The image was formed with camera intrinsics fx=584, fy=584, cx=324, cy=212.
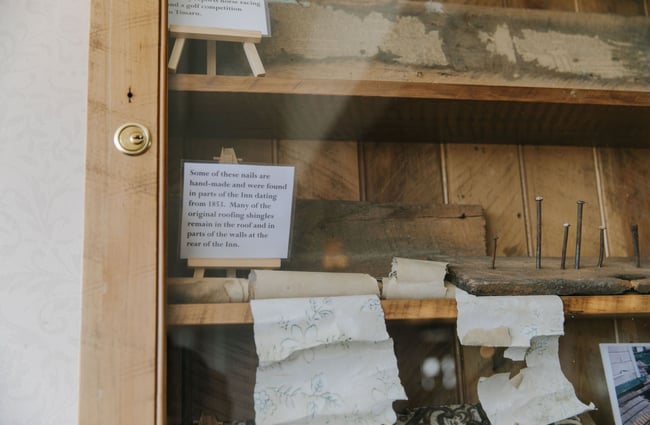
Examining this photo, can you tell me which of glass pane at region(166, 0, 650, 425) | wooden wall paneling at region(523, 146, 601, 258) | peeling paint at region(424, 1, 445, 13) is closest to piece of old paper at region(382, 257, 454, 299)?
glass pane at region(166, 0, 650, 425)

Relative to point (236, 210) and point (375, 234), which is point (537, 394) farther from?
point (236, 210)

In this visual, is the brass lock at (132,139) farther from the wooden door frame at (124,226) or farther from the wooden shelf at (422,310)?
the wooden shelf at (422,310)

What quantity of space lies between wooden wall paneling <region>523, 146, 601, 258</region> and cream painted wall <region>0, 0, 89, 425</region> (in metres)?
0.56

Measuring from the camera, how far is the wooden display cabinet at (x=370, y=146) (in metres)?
0.48

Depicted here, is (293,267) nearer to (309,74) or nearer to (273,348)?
(273,348)

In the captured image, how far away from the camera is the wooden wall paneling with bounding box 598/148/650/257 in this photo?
0.74 m

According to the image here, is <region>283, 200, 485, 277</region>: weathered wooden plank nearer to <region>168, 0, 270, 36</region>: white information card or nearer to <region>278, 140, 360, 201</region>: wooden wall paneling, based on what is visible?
<region>278, 140, 360, 201</region>: wooden wall paneling

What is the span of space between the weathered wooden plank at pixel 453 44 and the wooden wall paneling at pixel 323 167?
8 cm

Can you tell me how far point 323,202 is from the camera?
0.68 meters

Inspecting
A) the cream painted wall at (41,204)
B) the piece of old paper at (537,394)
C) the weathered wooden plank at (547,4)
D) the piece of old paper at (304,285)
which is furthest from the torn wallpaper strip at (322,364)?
the weathered wooden plank at (547,4)

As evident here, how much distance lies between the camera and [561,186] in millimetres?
767

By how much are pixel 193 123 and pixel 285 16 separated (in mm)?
184

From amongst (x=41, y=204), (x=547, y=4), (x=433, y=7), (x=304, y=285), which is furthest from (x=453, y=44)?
(x=41, y=204)

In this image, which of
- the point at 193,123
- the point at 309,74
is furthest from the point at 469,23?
the point at 193,123
